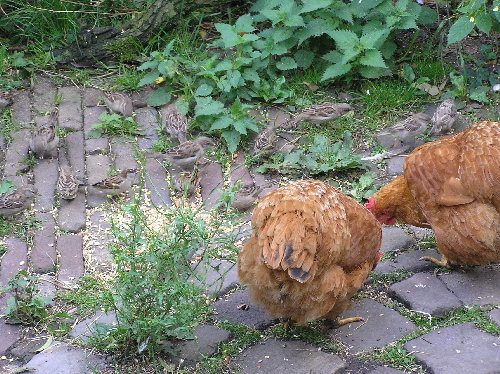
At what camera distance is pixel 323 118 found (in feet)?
22.5

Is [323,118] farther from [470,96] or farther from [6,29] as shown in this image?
[6,29]

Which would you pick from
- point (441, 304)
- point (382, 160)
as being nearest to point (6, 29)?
point (382, 160)

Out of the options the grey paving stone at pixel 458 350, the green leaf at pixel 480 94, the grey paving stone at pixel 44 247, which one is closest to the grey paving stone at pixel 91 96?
the grey paving stone at pixel 44 247

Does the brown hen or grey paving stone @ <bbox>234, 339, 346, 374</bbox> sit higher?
the brown hen

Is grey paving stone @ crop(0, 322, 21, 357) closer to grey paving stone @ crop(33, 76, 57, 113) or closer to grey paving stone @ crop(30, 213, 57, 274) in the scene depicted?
grey paving stone @ crop(30, 213, 57, 274)

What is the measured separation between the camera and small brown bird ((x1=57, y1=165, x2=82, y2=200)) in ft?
19.0

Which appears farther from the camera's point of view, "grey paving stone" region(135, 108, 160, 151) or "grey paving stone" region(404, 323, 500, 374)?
"grey paving stone" region(135, 108, 160, 151)

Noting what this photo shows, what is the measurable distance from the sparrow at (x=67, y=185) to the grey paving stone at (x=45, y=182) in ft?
0.39

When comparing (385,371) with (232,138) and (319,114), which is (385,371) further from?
(319,114)

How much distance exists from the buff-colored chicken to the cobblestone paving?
1.03ft

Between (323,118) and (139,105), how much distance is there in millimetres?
2036

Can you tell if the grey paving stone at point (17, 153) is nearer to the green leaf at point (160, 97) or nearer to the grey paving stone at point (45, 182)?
the grey paving stone at point (45, 182)

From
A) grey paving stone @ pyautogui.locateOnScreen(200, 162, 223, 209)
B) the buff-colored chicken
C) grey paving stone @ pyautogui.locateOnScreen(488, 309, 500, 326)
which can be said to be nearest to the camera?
the buff-colored chicken

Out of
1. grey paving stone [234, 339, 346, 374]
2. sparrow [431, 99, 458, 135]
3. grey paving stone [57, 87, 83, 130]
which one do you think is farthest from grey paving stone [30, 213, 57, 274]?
sparrow [431, 99, 458, 135]
